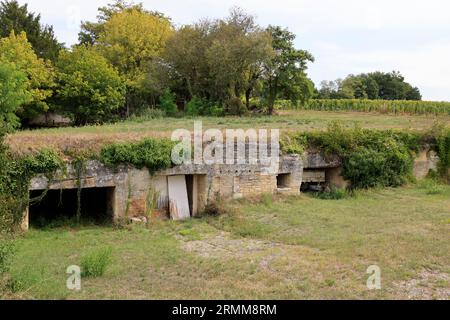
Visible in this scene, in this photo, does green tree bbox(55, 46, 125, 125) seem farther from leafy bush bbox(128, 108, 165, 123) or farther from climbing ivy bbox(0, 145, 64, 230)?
climbing ivy bbox(0, 145, 64, 230)

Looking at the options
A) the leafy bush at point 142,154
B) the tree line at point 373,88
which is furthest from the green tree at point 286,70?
the tree line at point 373,88

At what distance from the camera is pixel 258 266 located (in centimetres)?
1078

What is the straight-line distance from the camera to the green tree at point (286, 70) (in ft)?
106

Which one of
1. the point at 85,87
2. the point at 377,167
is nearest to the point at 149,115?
the point at 85,87

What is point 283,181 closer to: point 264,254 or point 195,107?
point 264,254

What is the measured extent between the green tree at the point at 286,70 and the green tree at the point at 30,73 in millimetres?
13916

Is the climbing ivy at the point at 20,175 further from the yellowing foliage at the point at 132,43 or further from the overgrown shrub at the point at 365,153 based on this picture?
the yellowing foliage at the point at 132,43

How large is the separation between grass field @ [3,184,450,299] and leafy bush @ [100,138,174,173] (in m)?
1.91

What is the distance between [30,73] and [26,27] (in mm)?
11330

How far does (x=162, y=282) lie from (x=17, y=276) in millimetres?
2810

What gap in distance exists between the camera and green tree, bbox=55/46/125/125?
29.6 m

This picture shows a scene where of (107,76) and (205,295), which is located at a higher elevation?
(107,76)
